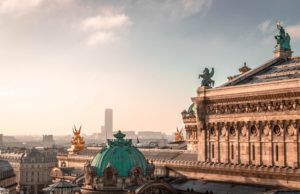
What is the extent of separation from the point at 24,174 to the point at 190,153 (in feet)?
368

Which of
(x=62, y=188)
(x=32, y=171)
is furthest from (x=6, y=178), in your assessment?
(x=62, y=188)

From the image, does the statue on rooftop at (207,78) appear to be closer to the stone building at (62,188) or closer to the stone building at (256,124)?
the stone building at (256,124)

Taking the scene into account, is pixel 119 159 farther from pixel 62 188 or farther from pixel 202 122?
pixel 202 122

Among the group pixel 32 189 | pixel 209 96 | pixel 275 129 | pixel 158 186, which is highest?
pixel 209 96

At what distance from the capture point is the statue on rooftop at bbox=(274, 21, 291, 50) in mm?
87812

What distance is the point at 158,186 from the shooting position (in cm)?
7562

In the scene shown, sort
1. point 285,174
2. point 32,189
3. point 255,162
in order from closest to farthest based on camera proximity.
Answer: point 285,174
point 255,162
point 32,189

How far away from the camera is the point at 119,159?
271 ft

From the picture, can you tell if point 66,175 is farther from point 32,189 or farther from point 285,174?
point 32,189

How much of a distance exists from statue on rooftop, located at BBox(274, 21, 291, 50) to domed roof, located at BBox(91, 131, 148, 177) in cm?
3028

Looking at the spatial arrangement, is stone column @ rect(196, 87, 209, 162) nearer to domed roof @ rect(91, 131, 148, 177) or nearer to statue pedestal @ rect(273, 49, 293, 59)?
domed roof @ rect(91, 131, 148, 177)

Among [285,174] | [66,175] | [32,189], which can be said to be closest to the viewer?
[285,174]

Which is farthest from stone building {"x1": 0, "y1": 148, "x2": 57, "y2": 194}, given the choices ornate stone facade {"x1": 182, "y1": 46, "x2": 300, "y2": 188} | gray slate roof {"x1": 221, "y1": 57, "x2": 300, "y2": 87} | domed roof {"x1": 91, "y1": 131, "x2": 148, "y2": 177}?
gray slate roof {"x1": 221, "y1": 57, "x2": 300, "y2": 87}

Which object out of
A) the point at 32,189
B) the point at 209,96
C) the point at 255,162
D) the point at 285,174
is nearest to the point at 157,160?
the point at 209,96
